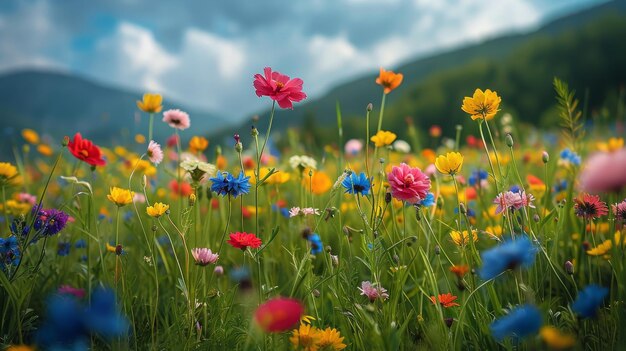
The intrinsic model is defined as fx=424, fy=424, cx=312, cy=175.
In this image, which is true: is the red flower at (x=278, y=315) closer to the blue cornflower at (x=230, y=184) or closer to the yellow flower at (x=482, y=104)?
the blue cornflower at (x=230, y=184)

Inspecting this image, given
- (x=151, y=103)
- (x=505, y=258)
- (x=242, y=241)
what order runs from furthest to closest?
(x=151, y=103) < (x=242, y=241) < (x=505, y=258)

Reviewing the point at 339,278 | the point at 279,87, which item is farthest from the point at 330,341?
the point at 279,87

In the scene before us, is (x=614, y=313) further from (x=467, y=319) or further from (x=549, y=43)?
(x=549, y=43)

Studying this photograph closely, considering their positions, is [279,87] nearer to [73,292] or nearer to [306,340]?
[306,340]

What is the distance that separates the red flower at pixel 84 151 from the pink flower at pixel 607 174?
124 cm

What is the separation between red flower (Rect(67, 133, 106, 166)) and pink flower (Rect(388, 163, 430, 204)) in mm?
863

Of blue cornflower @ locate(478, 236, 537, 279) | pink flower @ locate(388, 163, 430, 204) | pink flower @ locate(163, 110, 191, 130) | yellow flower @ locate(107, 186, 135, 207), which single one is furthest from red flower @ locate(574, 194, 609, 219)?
pink flower @ locate(163, 110, 191, 130)

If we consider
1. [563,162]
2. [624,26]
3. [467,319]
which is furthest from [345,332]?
[624,26]

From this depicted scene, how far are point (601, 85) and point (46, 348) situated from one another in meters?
43.0

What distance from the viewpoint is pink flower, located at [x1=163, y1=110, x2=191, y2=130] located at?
1694mm

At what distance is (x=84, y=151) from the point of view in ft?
4.28

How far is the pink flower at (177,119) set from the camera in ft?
5.56

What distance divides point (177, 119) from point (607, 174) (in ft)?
4.84

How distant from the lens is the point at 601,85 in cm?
3531
